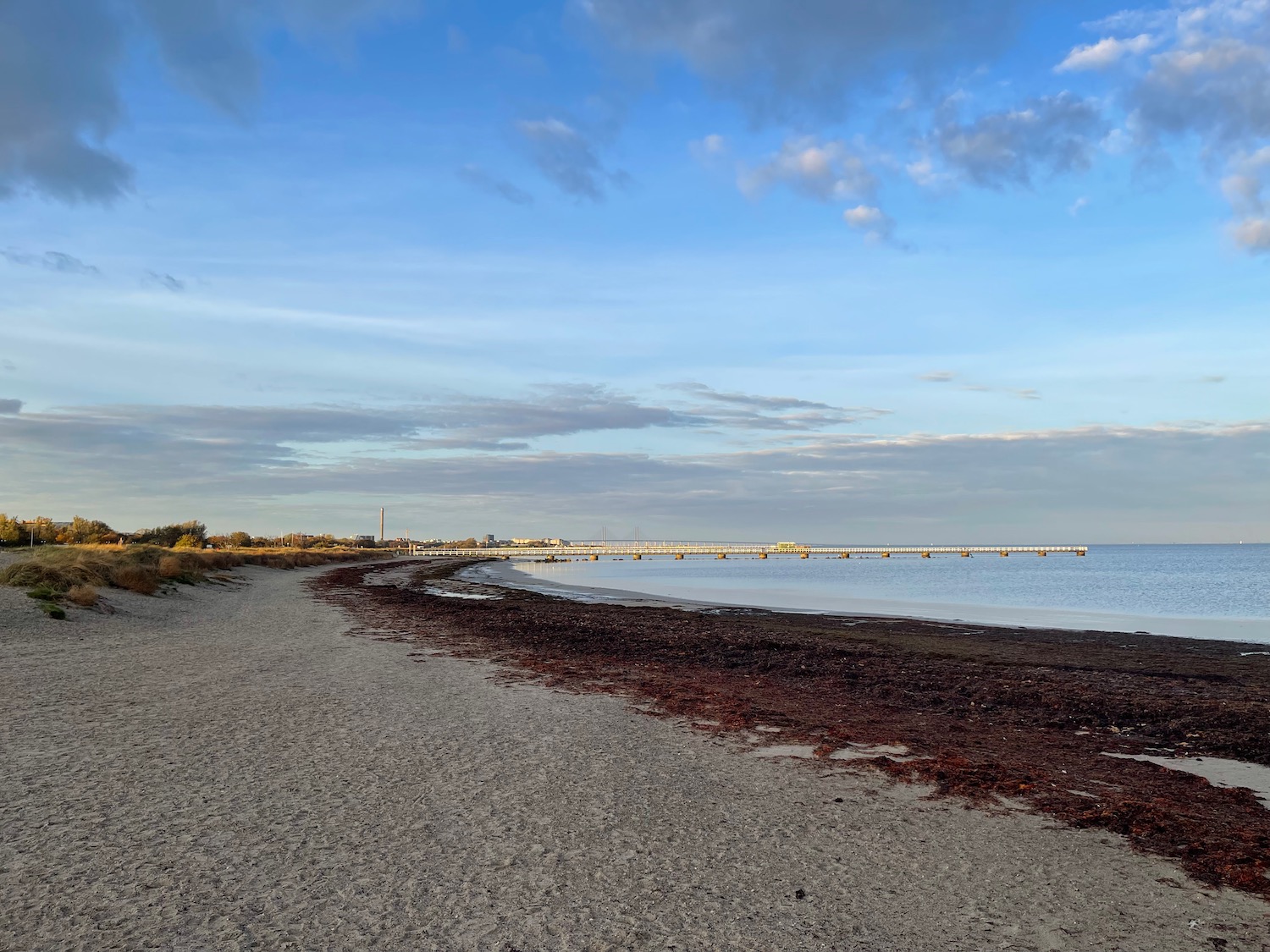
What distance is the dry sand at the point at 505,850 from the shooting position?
411 cm

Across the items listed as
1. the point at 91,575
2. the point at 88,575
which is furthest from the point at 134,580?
the point at 88,575

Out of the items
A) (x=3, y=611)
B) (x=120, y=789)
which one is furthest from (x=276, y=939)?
(x=3, y=611)

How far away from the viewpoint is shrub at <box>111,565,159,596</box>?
23.6m

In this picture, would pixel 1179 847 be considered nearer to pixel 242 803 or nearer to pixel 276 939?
pixel 276 939

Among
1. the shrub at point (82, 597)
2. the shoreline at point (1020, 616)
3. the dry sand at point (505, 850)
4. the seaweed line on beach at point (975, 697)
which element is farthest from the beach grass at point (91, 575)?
the shoreline at point (1020, 616)

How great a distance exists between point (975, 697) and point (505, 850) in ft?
27.9

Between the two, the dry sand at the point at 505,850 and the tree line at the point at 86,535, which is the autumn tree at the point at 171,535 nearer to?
the tree line at the point at 86,535

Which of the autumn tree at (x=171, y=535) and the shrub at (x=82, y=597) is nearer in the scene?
the shrub at (x=82, y=597)

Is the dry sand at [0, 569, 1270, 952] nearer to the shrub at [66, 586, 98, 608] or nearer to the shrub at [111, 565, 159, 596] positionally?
the shrub at [66, 586, 98, 608]

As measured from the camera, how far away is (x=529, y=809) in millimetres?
5953

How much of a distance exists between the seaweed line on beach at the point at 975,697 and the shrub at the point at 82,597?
18.7ft

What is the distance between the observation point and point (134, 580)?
24109 millimetres

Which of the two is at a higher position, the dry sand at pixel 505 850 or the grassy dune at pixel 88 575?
the grassy dune at pixel 88 575

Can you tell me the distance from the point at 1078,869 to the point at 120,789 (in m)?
6.34
